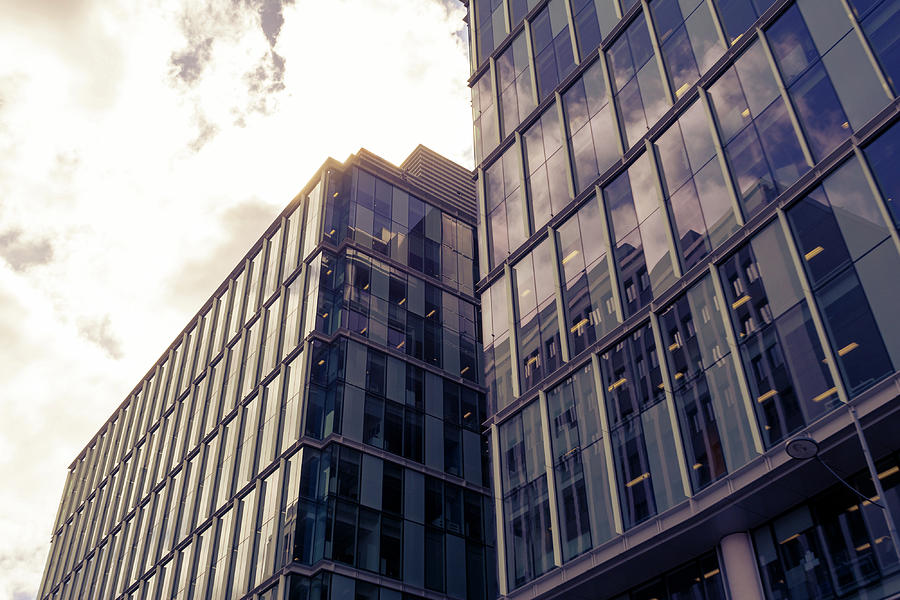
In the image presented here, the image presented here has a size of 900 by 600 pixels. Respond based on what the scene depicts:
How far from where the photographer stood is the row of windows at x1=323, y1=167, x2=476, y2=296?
56062 mm

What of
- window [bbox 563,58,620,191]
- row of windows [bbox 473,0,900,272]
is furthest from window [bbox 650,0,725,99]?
window [bbox 563,58,620,191]

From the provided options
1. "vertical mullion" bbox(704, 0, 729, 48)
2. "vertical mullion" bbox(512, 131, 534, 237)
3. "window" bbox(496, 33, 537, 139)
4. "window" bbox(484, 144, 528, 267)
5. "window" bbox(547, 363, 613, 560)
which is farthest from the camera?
"window" bbox(496, 33, 537, 139)

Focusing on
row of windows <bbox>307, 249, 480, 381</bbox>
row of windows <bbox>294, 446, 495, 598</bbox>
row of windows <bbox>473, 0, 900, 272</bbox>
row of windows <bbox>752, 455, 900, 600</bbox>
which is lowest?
row of windows <bbox>752, 455, 900, 600</bbox>

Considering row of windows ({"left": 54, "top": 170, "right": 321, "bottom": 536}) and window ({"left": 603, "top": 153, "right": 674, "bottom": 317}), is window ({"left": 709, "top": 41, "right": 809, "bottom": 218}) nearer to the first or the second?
window ({"left": 603, "top": 153, "right": 674, "bottom": 317})

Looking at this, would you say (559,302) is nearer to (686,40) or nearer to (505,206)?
(505,206)

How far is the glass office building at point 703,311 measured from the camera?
24.3 m

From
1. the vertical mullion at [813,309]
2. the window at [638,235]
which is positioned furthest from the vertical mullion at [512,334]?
the vertical mullion at [813,309]

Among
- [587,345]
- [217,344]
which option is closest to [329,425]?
[587,345]

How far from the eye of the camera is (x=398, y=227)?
58.1m

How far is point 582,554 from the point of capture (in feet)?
99.0

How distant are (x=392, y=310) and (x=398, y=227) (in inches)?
257

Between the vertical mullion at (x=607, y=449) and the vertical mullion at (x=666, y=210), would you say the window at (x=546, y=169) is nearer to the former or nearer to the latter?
the vertical mullion at (x=666, y=210)

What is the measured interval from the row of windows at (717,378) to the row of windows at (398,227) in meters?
23.6

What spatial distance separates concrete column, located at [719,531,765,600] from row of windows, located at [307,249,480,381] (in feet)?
93.6
